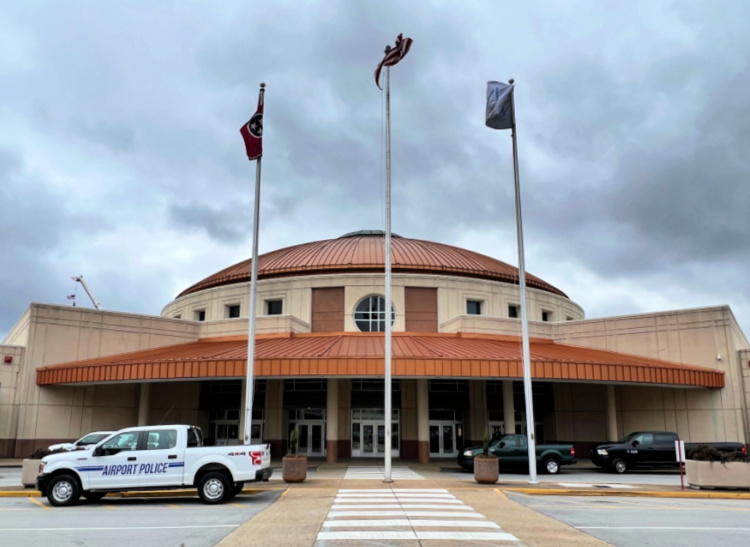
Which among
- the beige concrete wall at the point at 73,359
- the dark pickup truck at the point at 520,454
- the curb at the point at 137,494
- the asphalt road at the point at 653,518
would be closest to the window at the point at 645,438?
the dark pickup truck at the point at 520,454

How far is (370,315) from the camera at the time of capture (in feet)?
123

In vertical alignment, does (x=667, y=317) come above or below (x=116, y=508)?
above

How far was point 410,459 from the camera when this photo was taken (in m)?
33.3

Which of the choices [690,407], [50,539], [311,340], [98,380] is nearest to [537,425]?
[690,407]

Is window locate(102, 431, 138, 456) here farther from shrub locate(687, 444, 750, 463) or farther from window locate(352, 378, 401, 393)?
window locate(352, 378, 401, 393)

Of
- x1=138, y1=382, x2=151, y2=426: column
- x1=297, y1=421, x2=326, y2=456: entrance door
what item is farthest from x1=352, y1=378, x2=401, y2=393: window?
x1=138, y1=382, x2=151, y2=426: column

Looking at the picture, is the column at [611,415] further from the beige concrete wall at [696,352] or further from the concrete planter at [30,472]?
the concrete planter at [30,472]

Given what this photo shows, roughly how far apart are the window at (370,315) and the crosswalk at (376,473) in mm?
9920

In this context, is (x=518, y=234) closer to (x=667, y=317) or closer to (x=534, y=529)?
(x=534, y=529)

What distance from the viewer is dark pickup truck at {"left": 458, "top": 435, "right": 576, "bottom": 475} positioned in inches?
1006

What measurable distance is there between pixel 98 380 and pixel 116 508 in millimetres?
17006

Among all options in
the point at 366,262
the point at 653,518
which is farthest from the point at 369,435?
the point at 653,518

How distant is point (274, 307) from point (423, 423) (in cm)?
1267

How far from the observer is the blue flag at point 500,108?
22.8 meters
